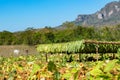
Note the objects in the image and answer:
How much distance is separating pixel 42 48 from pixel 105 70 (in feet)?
73.8

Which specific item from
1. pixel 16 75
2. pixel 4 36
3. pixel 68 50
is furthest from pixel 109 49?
pixel 4 36

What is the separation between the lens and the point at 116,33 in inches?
2830

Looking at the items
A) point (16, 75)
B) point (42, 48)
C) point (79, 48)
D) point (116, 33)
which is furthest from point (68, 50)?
point (116, 33)

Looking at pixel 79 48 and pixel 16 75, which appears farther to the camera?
pixel 79 48

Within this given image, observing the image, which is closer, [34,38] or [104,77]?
[104,77]

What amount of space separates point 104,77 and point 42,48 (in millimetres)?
22546

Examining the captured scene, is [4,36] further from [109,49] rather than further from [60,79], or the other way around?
[60,79]

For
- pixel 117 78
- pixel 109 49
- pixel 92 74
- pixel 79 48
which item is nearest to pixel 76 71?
pixel 92 74

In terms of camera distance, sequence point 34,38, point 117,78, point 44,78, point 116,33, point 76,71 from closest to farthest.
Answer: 1. point 117,78
2. point 76,71
3. point 44,78
4. point 34,38
5. point 116,33

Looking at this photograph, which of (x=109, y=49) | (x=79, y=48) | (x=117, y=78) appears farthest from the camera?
(x=109, y=49)

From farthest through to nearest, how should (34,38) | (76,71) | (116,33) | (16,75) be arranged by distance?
(116,33) → (34,38) → (16,75) → (76,71)

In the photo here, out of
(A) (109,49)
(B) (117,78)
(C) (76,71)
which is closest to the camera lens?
(B) (117,78)

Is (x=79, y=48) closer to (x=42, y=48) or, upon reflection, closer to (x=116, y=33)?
(x=42, y=48)

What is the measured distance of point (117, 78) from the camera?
1861 mm
